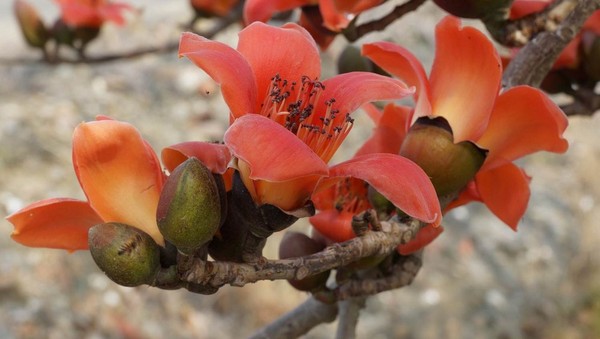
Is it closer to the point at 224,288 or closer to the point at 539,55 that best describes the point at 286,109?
the point at 539,55

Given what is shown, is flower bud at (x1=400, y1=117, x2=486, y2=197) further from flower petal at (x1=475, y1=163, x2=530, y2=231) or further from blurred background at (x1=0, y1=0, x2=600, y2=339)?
blurred background at (x1=0, y1=0, x2=600, y2=339)

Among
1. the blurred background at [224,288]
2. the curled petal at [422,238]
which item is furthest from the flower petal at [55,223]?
the blurred background at [224,288]

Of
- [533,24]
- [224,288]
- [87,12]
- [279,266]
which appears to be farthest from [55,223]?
[224,288]

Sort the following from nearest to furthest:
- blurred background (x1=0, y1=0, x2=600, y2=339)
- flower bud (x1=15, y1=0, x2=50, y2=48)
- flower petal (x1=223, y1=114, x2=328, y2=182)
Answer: flower petal (x1=223, y1=114, x2=328, y2=182) → flower bud (x1=15, y1=0, x2=50, y2=48) → blurred background (x1=0, y1=0, x2=600, y2=339)

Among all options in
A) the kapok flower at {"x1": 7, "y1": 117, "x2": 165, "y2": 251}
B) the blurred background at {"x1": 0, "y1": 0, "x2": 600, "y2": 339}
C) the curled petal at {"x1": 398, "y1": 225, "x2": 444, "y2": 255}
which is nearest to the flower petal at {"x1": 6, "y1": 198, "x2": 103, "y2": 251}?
the kapok flower at {"x1": 7, "y1": 117, "x2": 165, "y2": 251}

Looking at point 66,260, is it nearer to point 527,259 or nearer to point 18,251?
point 18,251
